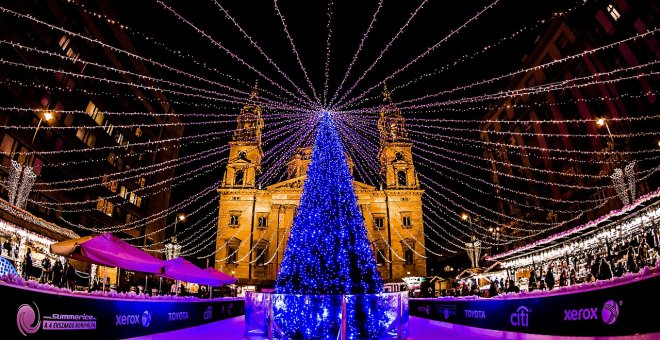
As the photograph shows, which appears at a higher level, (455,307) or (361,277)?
(361,277)

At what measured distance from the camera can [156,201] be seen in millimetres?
49031

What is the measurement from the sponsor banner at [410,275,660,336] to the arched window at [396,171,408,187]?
36.3 m

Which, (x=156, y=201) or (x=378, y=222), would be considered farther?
(x=156, y=201)

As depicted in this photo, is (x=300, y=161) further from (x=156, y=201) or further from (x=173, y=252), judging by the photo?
(x=173, y=252)

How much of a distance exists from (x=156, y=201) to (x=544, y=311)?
164 feet

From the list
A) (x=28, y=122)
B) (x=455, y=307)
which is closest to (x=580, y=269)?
(x=455, y=307)

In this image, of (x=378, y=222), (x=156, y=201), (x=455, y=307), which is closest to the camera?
(x=455, y=307)

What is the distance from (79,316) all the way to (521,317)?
850 centimetres

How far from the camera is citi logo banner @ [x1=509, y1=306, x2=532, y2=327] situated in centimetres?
775

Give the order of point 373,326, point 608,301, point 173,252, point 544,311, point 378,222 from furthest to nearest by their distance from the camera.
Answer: point 378,222, point 173,252, point 373,326, point 544,311, point 608,301

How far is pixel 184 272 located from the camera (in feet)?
45.4

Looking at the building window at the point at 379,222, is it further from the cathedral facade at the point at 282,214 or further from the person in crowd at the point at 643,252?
the person in crowd at the point at 643,252

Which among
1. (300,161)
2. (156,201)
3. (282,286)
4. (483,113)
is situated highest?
(483,113)

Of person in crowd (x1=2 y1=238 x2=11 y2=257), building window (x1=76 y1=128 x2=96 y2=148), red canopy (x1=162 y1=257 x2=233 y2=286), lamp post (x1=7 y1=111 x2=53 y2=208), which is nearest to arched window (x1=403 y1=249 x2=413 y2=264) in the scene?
red canopy (x1=162 y1=257 x2=233 y2=286)
